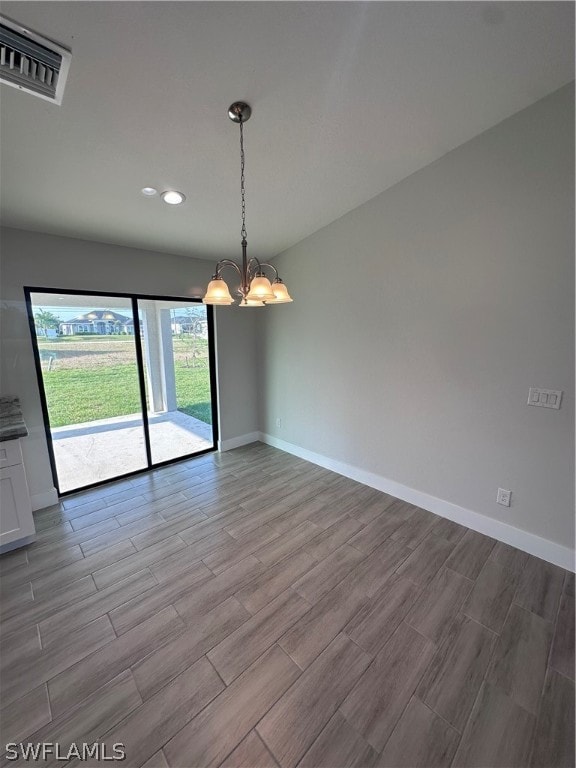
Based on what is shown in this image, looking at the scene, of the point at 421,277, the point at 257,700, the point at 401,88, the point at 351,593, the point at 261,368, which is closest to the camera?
the point at 257,700

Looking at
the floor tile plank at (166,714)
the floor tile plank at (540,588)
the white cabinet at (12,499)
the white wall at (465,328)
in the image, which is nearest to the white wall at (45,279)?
the white cabinet at (12,499)

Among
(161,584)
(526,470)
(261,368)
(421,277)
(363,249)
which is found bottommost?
(161,584)

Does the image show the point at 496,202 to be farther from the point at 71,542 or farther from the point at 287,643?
the point at 71,542

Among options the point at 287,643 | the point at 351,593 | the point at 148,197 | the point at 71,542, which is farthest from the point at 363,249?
the point at 71,542

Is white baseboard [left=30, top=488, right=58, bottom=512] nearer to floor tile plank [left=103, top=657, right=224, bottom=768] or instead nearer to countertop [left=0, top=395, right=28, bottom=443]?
countertop [left=0, top=395, right=28, bottom=443]

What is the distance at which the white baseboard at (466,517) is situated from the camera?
82.2 inches

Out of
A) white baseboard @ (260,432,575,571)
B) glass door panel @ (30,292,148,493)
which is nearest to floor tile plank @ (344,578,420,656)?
white baseboard @ (260,432,575,571)

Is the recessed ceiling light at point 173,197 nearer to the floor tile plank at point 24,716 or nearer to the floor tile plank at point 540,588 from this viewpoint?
the floor tile plank at point 24,716

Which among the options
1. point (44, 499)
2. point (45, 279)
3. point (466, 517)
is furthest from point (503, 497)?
point (45, 279)

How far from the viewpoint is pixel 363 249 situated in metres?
2.91

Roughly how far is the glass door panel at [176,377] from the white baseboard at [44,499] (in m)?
1.02

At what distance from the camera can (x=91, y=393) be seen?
3.15 m

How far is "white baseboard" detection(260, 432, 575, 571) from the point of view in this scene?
2088 mm

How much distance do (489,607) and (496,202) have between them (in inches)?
107
